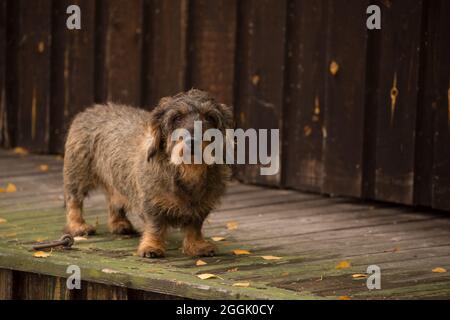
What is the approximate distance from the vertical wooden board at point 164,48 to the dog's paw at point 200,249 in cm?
287

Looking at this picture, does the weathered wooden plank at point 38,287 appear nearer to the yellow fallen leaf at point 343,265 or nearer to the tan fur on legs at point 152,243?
the tan fur on legs at point 152,243

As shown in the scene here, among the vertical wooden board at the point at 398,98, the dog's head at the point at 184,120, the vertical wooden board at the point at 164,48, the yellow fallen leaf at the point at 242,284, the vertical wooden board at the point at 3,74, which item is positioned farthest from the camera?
the vertical wooden board at the point at 3,74

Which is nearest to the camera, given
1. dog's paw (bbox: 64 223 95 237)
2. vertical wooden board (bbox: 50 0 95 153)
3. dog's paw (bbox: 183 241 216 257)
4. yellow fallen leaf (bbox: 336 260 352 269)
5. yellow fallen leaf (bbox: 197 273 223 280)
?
yellow fallen leaf (bbox: 197 273 223 280)

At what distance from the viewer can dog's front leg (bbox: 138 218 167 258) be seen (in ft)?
20.6

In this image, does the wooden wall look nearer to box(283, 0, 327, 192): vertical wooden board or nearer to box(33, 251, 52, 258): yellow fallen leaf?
box(283, 0, 327, 192): vertical wooden board

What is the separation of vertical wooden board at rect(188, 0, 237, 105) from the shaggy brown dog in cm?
171

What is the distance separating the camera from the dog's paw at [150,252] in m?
6.28

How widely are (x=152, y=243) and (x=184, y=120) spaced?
0.81m

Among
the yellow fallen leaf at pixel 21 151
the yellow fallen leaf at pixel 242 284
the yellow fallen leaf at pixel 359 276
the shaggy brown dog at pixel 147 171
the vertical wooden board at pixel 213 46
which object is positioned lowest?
the yellow fallen leaf at pixel 359 276

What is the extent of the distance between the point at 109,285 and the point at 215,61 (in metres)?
3.39

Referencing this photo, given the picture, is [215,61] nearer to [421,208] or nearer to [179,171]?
[421,208]

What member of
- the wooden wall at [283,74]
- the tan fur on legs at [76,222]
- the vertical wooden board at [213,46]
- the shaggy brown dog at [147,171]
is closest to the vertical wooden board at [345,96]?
the wooden wall at [283,74]

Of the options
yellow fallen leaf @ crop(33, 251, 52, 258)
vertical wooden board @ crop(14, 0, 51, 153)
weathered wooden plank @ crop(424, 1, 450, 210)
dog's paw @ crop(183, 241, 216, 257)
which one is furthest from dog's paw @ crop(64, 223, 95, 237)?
vertical wooden board @ crop(14, 0, 51, 153)

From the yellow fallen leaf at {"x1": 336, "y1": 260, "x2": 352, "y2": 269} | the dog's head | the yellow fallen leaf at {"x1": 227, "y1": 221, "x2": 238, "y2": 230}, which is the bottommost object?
the yellow fallen leaf at {"x1": 227, "y1": 221, "x2": 238, "y2": 230}
